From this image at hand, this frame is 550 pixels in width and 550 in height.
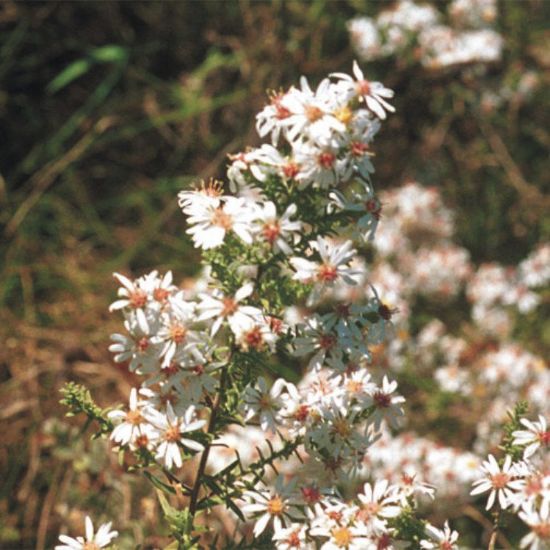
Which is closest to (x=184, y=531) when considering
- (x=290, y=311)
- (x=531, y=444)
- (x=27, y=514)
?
(x=531, y=444)

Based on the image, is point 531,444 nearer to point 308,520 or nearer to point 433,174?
point 308,520

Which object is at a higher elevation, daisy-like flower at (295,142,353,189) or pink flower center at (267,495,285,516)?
daisy-like flower at (295,142,353,189)

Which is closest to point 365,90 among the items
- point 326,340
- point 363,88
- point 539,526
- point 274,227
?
point 363,88

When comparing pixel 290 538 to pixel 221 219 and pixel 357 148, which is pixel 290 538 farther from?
pixel 357 148

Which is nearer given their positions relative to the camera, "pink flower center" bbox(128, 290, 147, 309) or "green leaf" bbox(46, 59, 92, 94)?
"pink flower center" bbox(128, 290, 147, 309)

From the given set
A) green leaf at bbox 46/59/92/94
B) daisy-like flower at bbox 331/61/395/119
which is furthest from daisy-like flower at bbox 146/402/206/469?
green leaf at bbox 46/59/92/94

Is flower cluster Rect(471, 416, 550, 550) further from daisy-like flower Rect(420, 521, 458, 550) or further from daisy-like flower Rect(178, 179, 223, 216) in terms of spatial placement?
daisy-like flower Rect(178, 179, 223, 216)

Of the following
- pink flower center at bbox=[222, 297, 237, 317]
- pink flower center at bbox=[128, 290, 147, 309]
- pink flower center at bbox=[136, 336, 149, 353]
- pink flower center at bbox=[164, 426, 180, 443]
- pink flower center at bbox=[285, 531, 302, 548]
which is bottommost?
pink flower center at bbox=[285, 531, 302, 548]
